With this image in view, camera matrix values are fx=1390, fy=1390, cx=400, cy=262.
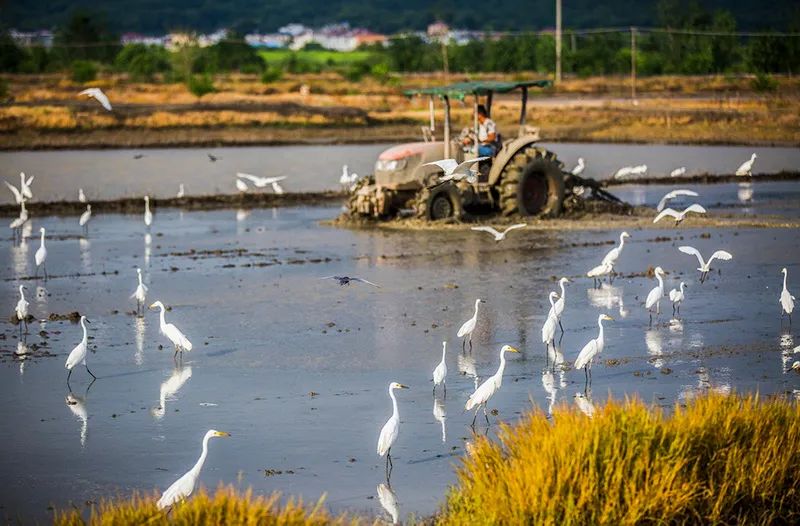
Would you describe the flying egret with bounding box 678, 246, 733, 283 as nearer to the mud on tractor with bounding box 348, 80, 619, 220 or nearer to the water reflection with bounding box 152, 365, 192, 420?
the mud on tractor with bounding box 348, 80, 619, 220

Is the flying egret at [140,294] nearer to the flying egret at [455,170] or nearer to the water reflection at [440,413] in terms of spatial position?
the flying egret at [455,170]

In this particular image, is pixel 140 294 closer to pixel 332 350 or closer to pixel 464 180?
pixel 332 350

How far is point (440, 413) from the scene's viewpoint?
1377 cm

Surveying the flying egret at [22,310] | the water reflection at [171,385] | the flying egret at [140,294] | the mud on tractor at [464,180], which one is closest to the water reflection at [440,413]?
the water reflection at [171,385]

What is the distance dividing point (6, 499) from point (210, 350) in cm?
611

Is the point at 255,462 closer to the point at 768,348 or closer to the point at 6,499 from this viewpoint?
the point at 6,499

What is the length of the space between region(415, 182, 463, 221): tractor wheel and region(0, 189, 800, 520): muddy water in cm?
75

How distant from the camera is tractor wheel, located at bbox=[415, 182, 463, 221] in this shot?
2794 centimetres

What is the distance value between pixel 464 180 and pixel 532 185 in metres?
1.75

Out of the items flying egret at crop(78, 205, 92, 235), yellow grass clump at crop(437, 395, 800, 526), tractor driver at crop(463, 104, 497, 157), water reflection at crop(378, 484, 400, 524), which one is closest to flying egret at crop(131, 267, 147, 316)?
water reflection at crop(378, 484, 400, 524)

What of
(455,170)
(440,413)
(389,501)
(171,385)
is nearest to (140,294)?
(171,385)

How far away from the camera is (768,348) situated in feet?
53.4

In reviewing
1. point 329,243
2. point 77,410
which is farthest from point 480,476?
point 329,243

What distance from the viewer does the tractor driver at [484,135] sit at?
90.5 feet
